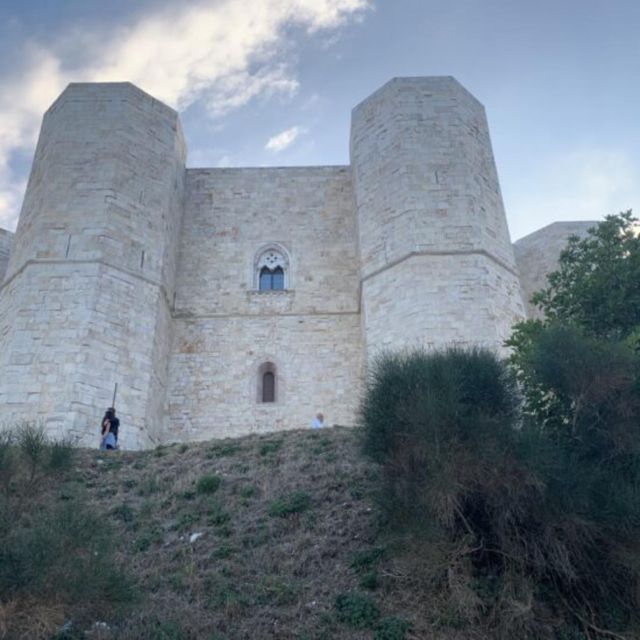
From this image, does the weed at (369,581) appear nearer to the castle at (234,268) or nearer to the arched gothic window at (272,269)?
the castle at (234,268)

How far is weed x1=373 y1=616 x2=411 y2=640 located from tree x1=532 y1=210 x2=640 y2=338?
4141mm

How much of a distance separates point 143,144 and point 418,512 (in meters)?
10.8

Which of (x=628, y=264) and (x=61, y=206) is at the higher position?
(x=61, y=206)

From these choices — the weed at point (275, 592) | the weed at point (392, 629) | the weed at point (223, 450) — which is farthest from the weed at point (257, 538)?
the weed at point (223, 450)

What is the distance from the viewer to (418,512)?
632 centimetres

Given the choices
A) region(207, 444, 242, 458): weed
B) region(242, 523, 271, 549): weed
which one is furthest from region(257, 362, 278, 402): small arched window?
region(242, 523, 271, 549): weed

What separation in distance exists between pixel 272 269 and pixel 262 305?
110cm

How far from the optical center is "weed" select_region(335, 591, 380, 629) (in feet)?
18.5

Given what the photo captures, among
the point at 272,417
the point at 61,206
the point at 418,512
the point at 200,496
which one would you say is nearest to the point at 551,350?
the point at 418,512

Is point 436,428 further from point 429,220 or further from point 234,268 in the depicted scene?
point 234,268

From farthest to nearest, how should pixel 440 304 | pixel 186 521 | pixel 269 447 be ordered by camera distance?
pixel 440 304 → pixel 269 447 → pixel 186 521

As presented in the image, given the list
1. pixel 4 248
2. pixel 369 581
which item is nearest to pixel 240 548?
pixel 369 581

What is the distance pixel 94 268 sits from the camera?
12492mm

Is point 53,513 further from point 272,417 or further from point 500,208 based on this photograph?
point 500,208
